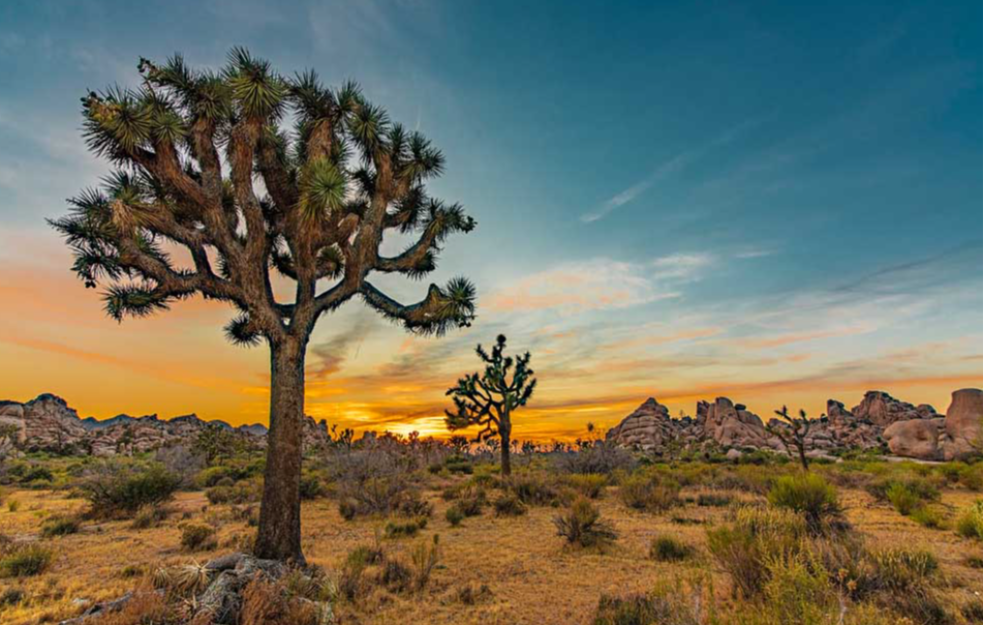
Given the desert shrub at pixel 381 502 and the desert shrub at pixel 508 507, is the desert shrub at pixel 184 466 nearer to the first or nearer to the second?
the desert shrub at pixel 381 502

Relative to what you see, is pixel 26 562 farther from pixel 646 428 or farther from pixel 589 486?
pixel 646 428

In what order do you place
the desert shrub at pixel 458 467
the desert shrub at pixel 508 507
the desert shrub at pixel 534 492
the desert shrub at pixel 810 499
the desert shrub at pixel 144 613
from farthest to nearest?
the desert shrub at pixel 458 467 < the desert shrub at pixel 534 492 < the desert shrub at pixel 508 507 < the desert shrub at pixel 810 499 < the desert shrub at pixel 144 613

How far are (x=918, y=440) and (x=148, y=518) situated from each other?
148 feet

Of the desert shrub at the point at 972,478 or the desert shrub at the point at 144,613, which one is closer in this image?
the desert shrub at the point at 144,613

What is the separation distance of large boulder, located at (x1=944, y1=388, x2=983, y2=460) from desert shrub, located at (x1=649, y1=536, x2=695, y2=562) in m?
32.2

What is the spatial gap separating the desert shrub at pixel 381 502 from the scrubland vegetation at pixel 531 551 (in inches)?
2.4

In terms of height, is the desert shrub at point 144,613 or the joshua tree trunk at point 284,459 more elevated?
the joshua tree trunk at point 284,459

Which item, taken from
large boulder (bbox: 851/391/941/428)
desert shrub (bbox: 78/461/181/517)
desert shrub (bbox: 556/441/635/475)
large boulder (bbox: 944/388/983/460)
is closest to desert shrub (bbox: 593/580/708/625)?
desert shrub (bbox: 78/461/181/517)

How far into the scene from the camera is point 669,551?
789 centimetres

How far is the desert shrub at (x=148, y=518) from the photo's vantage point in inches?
438

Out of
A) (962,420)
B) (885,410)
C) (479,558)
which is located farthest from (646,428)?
(479,558)

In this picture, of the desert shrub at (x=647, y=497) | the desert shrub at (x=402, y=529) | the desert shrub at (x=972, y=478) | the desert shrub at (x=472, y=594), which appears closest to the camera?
the desert shrub at (x=472, y=594)

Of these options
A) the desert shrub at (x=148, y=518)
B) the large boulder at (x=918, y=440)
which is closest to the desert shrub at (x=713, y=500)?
the desert shrub at (x=148, y=518)

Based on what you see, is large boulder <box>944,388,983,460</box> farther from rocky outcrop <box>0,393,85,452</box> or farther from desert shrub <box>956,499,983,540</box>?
rocky outcrop <box>0,393,85,452</box>
